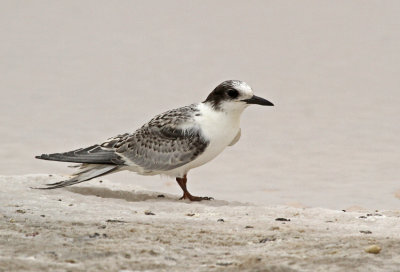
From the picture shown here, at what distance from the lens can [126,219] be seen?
7.02m

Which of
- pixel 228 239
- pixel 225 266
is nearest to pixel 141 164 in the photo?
pixel 228 239

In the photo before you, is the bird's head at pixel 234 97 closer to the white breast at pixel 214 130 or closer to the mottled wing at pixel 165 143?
the white breast at pixel 214 130

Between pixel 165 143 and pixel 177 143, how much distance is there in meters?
0.18

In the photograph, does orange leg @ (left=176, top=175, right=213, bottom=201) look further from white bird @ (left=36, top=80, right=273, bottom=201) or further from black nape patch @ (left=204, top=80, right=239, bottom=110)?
black nape patch @ (left=204, top=80, right=239, bottom=110)

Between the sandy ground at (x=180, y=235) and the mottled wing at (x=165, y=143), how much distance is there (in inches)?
16.5

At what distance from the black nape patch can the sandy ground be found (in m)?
1.03

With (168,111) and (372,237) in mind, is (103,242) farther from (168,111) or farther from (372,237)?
(168,111)

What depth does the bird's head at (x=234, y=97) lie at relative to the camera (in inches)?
327

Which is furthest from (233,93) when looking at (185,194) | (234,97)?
(185,194)

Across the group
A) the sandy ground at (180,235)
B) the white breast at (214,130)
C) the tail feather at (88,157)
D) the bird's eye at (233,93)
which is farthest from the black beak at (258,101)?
the tail feather at (88,157)

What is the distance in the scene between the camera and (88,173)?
8.66 metres

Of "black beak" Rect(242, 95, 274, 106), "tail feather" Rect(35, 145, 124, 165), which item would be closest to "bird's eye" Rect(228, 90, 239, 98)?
"black beak" Rect(242, 95, 274, 106)

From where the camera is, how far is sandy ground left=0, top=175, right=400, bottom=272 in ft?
17.7

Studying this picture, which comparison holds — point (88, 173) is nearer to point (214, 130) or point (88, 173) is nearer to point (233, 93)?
point (214, 130)
